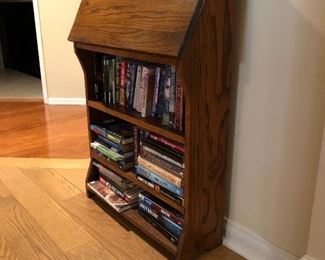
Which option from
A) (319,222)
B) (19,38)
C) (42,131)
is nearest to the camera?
(319,222)

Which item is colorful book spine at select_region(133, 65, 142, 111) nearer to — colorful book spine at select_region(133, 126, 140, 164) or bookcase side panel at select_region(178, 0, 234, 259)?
colorful book spine at select_region(133, 126, 140, 164)

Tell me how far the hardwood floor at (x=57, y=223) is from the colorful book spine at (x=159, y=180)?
0.90ft

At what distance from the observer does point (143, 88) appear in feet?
4.14

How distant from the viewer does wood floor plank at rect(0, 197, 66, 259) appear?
4.30 ft

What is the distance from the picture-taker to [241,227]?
1297 millimetres

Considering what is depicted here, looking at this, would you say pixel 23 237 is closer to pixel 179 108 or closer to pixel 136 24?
pixel 179 108

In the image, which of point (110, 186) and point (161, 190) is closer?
point (161, 190)

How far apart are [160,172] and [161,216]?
0.19m

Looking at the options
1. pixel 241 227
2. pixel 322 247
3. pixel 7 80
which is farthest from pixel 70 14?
pixel 322 247

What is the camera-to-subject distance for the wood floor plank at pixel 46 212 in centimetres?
139

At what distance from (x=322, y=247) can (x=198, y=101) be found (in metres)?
0.54

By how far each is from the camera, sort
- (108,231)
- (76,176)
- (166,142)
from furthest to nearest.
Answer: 1. (76,176)
2. (108,231)
3. (166,142)

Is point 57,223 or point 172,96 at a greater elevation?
point 172,96

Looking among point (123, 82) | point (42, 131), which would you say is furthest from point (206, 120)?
point (42, 131)
